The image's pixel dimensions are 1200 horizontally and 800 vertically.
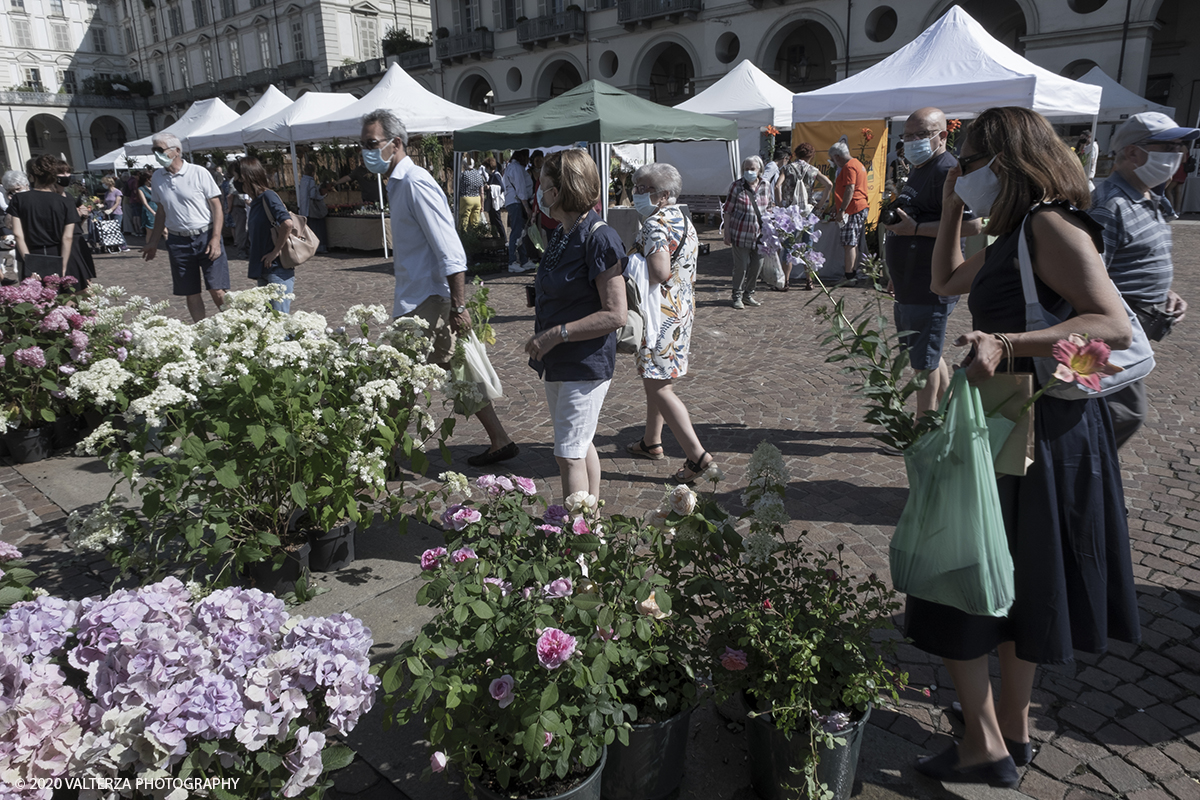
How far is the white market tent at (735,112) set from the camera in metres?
15.3

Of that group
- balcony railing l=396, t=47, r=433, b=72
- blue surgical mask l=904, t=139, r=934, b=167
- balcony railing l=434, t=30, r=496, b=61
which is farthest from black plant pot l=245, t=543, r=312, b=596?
balcony railing l=396, t=47, r=433, b=72

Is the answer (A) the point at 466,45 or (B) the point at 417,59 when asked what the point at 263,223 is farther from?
(B) the point at 417,59

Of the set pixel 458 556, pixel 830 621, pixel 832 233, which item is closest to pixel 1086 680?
pixel 830 621

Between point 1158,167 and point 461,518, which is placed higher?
point 1158,167

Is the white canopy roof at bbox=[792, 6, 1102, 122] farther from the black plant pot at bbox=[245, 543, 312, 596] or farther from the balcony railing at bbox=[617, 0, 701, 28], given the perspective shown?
the balcony railing at bbox=[617, 0, 701, 28]

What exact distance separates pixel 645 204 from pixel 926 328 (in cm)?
168

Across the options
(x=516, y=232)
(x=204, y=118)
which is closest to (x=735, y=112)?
(x=516, y=232)

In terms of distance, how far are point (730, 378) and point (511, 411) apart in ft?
6.11

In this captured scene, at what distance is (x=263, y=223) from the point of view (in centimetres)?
621

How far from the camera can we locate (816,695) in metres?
2.02

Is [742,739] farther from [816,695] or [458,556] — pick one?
[458,556]

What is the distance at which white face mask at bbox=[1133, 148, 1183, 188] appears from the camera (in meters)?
2.91

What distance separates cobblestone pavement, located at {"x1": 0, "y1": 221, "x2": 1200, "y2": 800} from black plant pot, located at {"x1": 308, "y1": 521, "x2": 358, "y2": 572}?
3.15 ft

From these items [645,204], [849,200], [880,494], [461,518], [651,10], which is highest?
[651,10]
